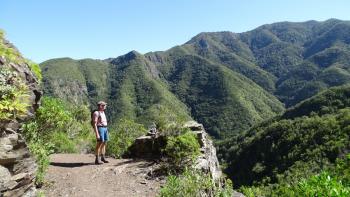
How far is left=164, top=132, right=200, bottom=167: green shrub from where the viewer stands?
14484 millimetres

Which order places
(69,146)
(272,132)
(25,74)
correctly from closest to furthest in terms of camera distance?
1. (25,74)
2. (69,146)
3. (272,132)

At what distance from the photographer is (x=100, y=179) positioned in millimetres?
13938

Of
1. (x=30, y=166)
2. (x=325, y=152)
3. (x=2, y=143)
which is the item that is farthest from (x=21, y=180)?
(x=325, y=152)

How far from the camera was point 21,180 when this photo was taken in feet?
30.0

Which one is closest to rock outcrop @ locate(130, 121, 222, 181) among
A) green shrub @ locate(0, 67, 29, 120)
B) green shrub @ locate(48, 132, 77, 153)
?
green shrub @ locate(48, 132, 77, 153)

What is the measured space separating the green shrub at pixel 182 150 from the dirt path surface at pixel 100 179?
105cm

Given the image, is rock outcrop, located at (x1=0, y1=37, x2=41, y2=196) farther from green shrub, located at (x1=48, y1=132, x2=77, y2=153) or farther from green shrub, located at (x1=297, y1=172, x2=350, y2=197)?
green shrub, located at (x1=48, y1=132, x2=77, y2=153)

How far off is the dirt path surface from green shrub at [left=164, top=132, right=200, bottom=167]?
1049 mm

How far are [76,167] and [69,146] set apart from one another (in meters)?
7.55

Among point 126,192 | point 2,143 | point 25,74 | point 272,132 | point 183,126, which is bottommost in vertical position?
point 272,132

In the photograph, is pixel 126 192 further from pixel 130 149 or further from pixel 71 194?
pixel 130 149

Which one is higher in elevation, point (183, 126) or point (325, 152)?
point (183, 126)

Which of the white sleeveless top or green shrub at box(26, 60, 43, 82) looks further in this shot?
the white sleeveless top

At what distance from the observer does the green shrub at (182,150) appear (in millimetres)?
14484
